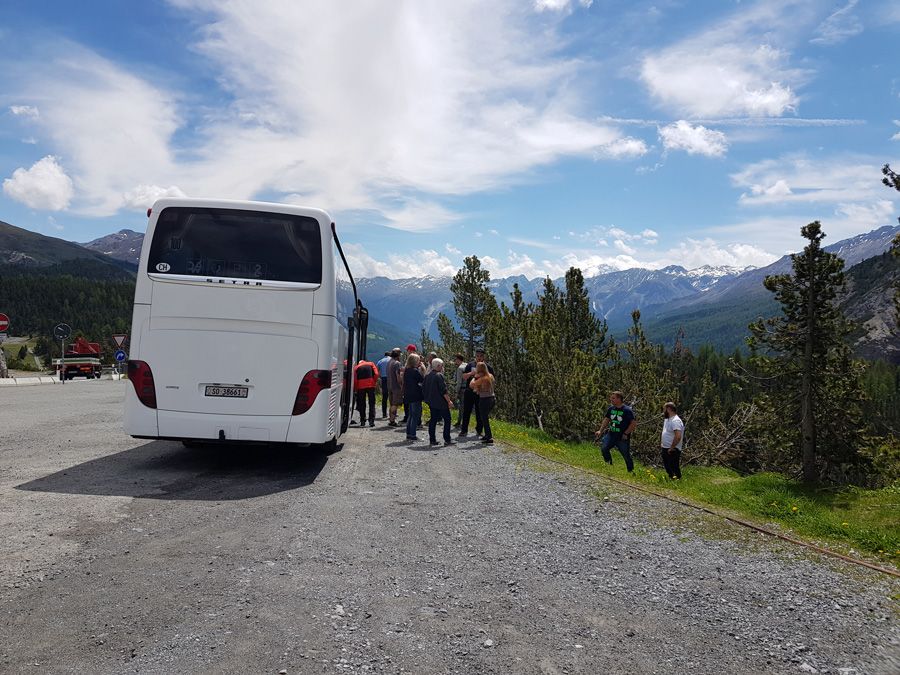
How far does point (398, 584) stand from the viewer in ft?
16.5

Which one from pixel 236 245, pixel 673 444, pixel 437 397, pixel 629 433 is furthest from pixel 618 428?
pixel 236 245

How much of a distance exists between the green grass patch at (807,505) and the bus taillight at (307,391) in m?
5.72

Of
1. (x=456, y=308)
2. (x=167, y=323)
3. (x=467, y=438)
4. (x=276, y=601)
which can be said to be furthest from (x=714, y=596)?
(x=456, y=308)

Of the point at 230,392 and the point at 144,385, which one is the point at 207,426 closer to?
the point at 230,392

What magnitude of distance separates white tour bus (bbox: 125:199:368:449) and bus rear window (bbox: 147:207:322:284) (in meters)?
0.02

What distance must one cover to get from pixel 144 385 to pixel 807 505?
11.2 metres

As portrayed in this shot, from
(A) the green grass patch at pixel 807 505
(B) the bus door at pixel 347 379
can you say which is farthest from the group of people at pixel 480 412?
(B) the bus door at pixel 347 379

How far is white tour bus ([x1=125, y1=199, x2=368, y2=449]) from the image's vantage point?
8.71m

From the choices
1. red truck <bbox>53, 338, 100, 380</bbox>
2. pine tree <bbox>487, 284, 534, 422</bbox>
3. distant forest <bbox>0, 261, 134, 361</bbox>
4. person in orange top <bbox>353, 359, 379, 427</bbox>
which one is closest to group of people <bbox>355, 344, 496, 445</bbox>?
person in orange top <bbox>353, 359, 379, 427</bbox>

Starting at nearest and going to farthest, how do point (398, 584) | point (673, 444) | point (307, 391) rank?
1. point (398, 584)
2. point (307, 391)
3. point (673, 444)

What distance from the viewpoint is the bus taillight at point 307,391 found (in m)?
8.91

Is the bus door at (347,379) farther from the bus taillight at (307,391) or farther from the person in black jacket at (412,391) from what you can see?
the bus taillight at (307,391)

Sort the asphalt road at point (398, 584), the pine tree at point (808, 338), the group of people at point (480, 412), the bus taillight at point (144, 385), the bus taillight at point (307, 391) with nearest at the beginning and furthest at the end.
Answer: the asphalt road at point (398, 584) → the bus taillight at point (144, 385) → the bus taillight at point (307, 391) → the group of people at point (480, 412) → the pine tree at point (808, 338)

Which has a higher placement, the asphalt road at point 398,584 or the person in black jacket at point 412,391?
the person in black jacket at point 412,391
